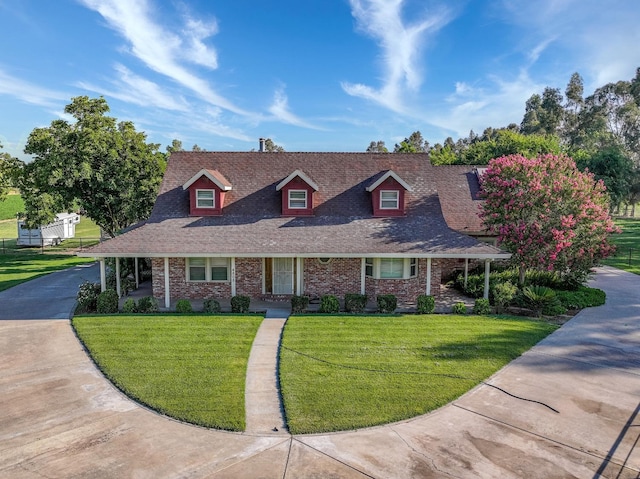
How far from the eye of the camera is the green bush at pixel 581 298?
17.6 m

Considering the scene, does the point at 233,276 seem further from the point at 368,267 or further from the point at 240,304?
the point at 368,267

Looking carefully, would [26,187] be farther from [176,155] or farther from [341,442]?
[341,442]

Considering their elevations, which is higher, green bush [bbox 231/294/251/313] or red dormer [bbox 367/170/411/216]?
red dormer [bbox 367/170/411/216]

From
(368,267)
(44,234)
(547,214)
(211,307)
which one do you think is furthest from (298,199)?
(44,234)

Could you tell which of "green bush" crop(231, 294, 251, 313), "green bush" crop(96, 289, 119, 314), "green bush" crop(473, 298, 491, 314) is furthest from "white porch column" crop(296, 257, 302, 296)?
"green bush" crop(96, 289, 119, 314)

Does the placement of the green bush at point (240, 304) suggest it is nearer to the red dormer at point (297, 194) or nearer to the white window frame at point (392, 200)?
the red dormer at point (297, 194)

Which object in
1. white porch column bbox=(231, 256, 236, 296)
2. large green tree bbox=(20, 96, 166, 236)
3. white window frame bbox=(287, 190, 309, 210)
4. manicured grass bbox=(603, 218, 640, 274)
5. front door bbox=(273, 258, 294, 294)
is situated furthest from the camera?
manicured grass bbox=(603, 218, 640, 274)

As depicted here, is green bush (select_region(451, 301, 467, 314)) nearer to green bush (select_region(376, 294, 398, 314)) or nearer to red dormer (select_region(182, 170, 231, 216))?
green bush (select_region(376, 294, 398, 314))

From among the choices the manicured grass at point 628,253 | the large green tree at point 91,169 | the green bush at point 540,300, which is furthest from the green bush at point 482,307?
the large green tree at point 91,169

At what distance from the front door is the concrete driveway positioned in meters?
8.80

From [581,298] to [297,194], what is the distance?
12870 millimetres

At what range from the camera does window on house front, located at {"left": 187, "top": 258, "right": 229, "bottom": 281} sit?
18.7 metres

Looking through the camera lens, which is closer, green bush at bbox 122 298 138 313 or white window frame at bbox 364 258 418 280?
green bush at bbox 122 298 138 313

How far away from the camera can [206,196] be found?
2014 cm
